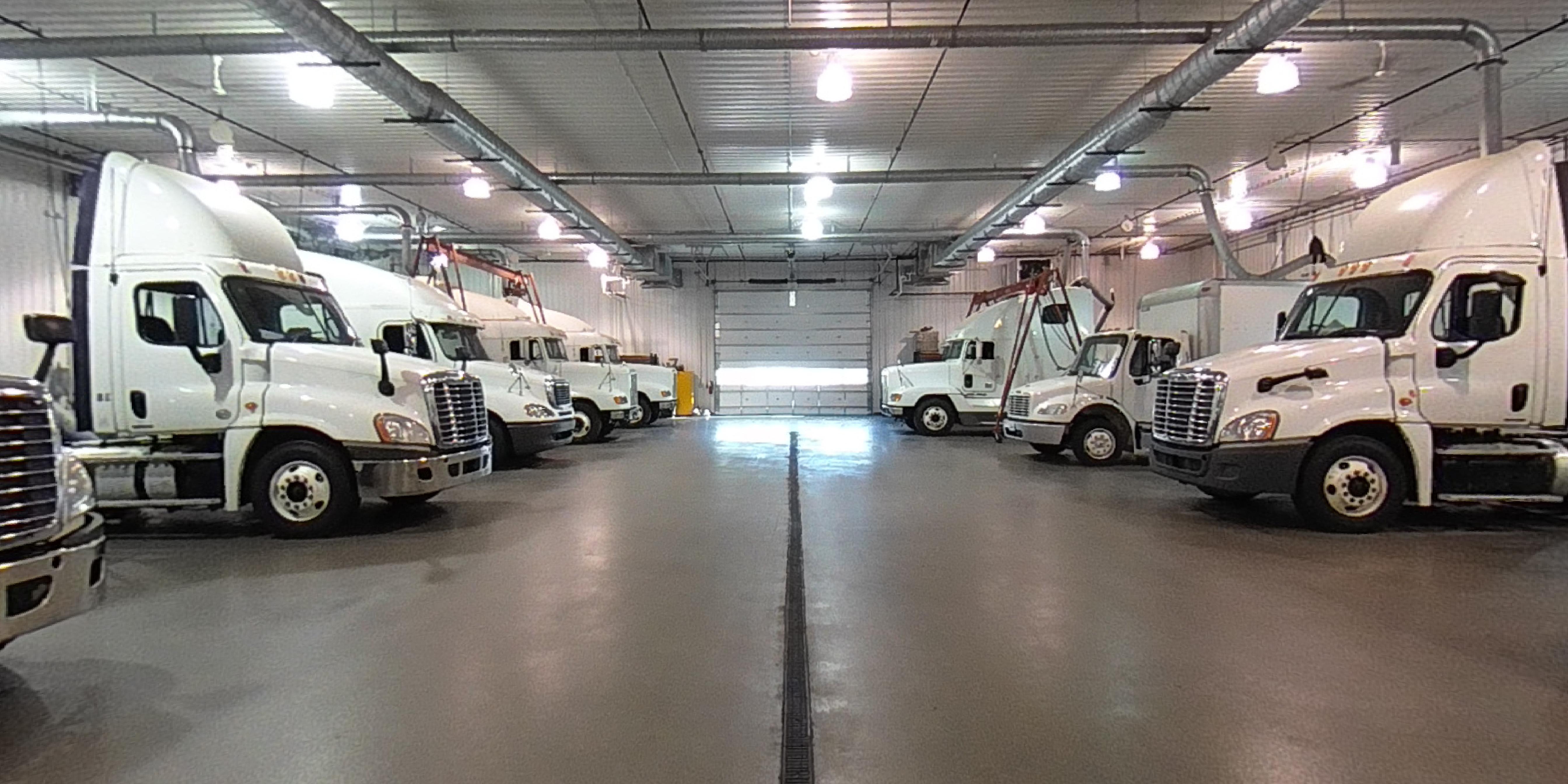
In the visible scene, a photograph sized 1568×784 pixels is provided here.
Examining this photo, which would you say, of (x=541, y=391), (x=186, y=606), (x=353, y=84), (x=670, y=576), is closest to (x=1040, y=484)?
(x=670, y=576)

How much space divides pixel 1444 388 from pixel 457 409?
355 inches

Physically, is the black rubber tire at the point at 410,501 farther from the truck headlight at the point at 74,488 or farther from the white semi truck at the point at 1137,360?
the white semi truck at the point at 1137,360

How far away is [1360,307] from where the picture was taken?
771 centimetres

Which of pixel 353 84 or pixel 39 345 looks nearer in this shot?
pixel 353 84

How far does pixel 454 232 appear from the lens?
2005cm

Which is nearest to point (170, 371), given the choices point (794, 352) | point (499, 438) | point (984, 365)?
point (499, 438)

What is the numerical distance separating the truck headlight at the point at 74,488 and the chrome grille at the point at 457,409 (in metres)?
3.34

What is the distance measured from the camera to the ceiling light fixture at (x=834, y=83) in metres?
7.80

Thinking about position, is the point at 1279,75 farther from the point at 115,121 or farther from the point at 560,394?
the point at 115,121

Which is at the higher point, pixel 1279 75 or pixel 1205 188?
pixel 1205 188

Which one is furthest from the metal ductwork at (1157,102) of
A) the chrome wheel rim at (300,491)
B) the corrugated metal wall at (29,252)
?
the corrugated metal wall at (29,252)

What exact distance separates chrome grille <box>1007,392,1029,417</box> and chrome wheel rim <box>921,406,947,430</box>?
395 cm

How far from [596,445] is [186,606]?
10770 millimetres

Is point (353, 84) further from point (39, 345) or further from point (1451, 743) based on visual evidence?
point (1451, 743)
